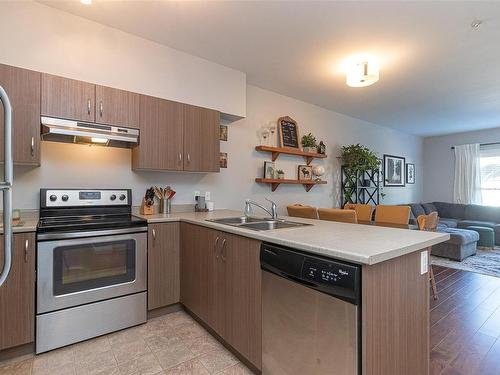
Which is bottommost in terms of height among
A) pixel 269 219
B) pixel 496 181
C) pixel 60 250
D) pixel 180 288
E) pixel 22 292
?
pixel 180 288

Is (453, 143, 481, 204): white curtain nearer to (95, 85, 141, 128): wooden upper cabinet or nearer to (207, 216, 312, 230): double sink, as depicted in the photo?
(207, 216, 312, 230): double sink

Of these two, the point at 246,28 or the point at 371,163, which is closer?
the point at 246,28

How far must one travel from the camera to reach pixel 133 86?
249 cm

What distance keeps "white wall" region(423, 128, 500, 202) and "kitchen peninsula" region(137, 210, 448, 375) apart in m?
6.50

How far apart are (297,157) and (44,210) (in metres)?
3.21

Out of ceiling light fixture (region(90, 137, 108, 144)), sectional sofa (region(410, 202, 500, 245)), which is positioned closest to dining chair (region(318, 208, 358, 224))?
ceiling light fixture (region(90, 137, 108, 144))

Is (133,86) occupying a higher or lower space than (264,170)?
higher

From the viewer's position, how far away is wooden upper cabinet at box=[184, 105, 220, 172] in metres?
2.71

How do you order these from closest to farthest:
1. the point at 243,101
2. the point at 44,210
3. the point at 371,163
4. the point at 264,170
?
the point at 44,210, the point at 243,101, the point at 264,170, the point at 371,163

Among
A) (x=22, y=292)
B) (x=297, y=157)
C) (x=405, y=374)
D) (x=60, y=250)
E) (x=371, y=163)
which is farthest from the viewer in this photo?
(x=371, y=163)

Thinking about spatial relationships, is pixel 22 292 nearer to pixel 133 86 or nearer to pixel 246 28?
pixel 133 86

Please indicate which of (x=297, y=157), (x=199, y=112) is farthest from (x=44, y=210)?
(x=297, y=157)

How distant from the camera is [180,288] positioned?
247 cm

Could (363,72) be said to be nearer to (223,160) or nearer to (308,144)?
(308,144)
